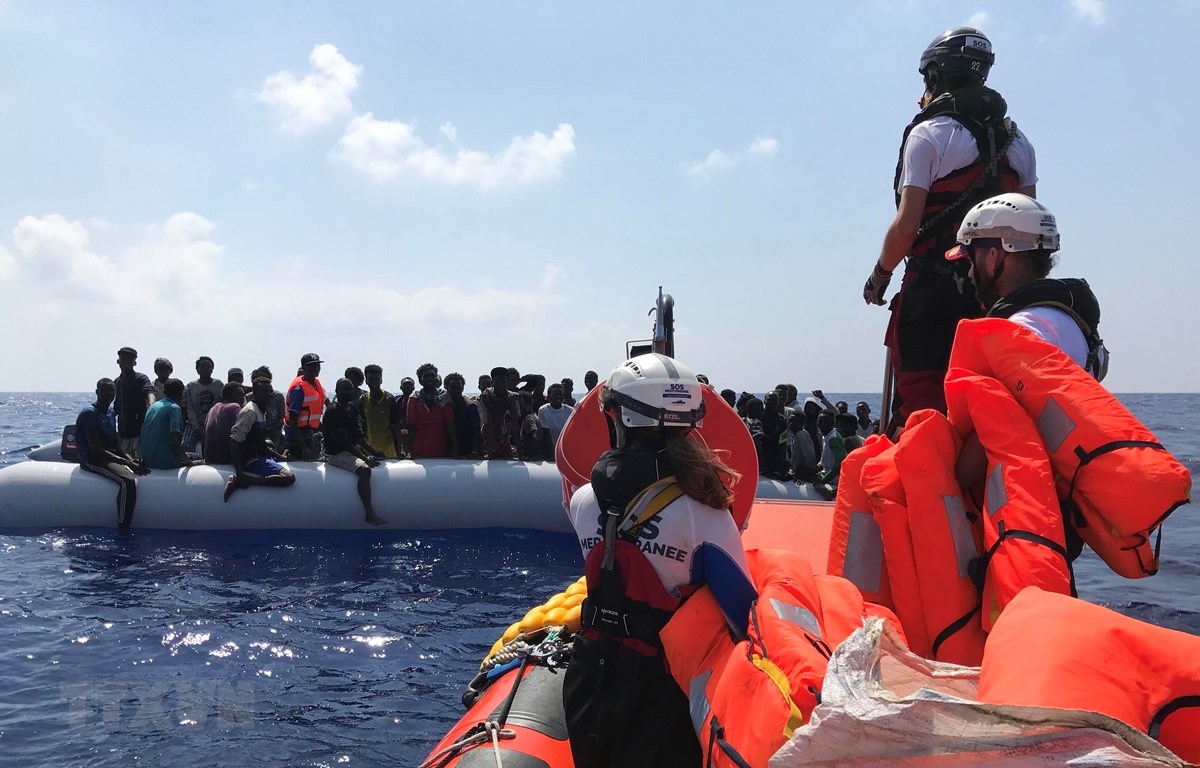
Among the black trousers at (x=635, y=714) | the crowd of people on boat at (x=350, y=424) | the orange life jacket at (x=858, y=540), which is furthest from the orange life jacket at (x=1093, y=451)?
the crowd of people on boat at (x=350, y=424)

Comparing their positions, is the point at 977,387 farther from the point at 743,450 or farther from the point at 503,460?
the point at 503,460

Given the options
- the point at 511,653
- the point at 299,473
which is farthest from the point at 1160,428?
the point at 511,653

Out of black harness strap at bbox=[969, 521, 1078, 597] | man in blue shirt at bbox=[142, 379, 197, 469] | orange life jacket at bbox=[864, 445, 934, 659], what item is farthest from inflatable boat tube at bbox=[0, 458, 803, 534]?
black harness strap at bbox=[969, 521, 1078, 597]

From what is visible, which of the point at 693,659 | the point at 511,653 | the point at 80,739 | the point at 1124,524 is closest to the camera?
the point at 1124,524

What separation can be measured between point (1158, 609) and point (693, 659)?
6606mm

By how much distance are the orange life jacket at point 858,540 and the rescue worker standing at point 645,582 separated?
0.37 meters

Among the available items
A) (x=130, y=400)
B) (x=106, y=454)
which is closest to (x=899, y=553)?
(x=106, y=454)

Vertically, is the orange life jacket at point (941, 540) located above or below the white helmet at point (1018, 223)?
below

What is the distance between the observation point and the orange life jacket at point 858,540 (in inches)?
92.3

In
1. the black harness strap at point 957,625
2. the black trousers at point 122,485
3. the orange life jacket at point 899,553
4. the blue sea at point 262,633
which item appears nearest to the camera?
the black harness strap at point 957,625

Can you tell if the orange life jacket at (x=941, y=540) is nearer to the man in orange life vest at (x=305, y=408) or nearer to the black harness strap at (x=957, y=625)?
the black harness strap at (x=957, y=625)

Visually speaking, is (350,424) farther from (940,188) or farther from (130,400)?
(940,188)

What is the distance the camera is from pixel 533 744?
2.54 metres

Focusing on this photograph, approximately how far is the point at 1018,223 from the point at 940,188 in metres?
0.53
